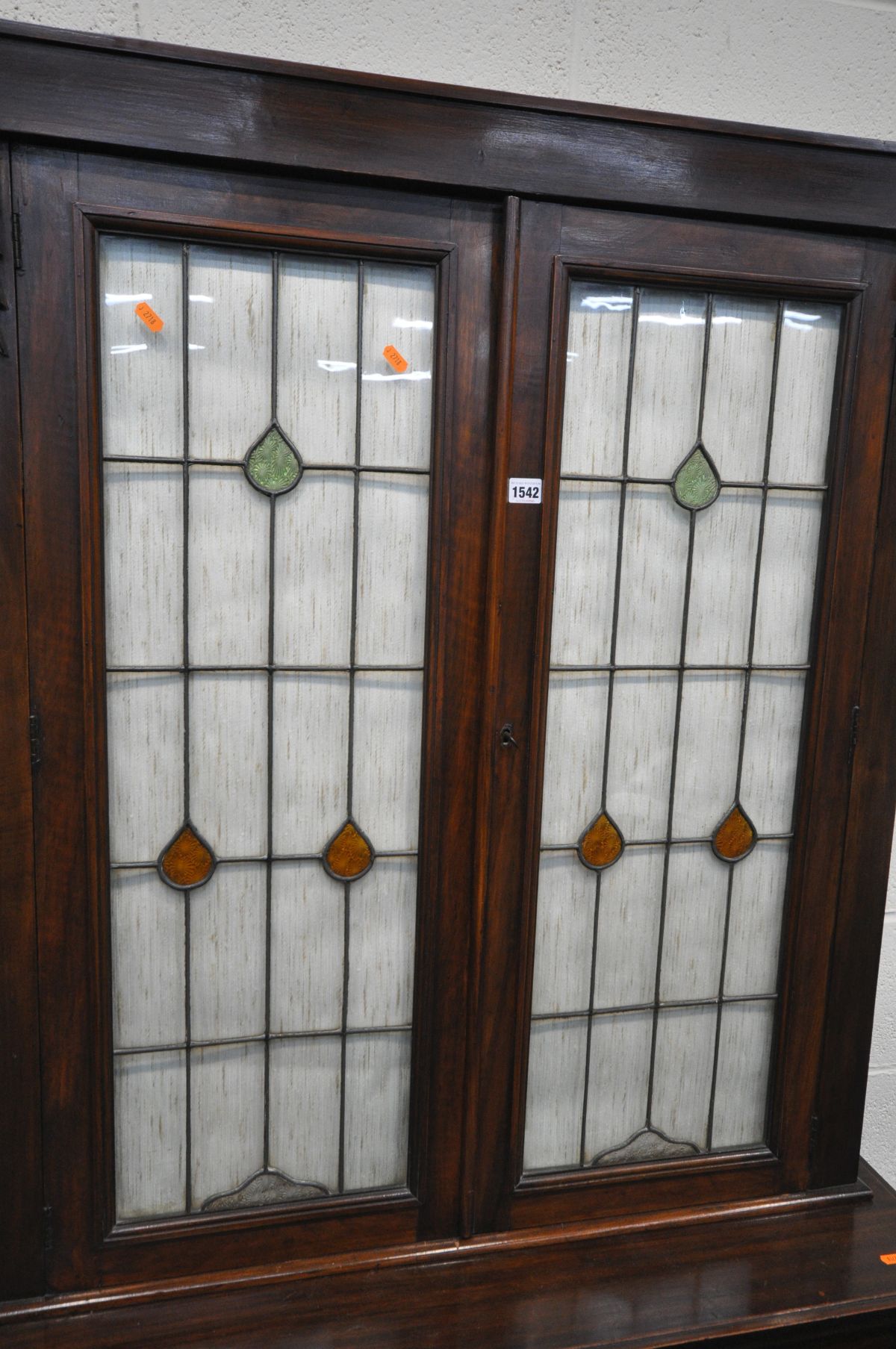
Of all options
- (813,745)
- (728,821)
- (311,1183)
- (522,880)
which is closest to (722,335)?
(813,745)

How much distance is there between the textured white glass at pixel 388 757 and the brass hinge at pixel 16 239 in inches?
29.5

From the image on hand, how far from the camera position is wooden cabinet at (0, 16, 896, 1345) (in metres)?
1.42

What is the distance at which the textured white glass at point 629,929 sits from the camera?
1.74 m

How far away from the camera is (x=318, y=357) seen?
59.0 inches

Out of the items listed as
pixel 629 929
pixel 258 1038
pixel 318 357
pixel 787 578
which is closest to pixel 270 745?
pixel 258 1038

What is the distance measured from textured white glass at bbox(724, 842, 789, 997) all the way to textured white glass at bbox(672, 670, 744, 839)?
116 mm

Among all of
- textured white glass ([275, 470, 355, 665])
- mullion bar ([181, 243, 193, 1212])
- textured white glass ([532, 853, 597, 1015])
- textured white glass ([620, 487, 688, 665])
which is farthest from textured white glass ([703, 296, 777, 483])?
mullion bar ([181, 243, 193, 1212])

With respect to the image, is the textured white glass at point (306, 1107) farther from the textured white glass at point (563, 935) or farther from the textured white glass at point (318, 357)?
the textured white glass at point (318, 357)

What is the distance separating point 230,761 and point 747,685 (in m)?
0.88

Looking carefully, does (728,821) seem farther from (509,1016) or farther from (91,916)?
(91,916)

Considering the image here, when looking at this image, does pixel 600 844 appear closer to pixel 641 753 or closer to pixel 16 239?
pixel 641 753

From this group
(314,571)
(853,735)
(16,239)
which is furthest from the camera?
(853,735)

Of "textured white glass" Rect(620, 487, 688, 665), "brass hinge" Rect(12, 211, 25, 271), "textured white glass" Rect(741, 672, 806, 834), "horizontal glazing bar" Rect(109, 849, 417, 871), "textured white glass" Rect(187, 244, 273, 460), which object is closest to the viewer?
"brass hinge" Rect(12, 211, 25, 271)

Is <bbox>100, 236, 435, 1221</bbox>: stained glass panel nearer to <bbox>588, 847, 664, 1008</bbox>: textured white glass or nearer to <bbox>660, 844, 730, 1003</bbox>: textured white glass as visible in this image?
<bbox>588, 847, 664, 1008</bbox>: textured white glass
